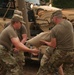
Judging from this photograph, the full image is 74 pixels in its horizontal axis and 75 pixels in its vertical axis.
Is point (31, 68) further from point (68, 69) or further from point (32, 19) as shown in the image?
point (68, 69)

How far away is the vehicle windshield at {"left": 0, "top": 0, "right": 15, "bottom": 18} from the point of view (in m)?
9.80

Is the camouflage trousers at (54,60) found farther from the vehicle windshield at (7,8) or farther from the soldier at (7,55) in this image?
the vehicle windshield at (7,8)

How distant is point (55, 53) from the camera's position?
725cm

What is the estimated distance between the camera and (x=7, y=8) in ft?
32.4

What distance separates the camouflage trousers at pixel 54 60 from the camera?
7.21 m

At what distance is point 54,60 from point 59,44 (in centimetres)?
39

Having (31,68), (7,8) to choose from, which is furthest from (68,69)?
(7,8)

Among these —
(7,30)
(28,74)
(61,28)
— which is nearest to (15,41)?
(7,30)

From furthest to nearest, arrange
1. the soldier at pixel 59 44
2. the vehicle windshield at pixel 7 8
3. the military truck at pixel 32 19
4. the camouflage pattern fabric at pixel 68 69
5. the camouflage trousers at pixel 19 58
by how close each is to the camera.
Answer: the vehicle windshield at pixel 7 8 < the military truck at pixel 32 19 < the camouflage trousers at pixel 19 58 < the camouflage pattern fabric at pixel 68 69 < the soldier at pixel 59 44

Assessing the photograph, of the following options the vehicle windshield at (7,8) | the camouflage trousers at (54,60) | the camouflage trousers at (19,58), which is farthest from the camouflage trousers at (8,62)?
the vehicle windshield at (7,8)

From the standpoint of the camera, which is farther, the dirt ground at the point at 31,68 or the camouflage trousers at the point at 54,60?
the dirt ground at the point at 31,68

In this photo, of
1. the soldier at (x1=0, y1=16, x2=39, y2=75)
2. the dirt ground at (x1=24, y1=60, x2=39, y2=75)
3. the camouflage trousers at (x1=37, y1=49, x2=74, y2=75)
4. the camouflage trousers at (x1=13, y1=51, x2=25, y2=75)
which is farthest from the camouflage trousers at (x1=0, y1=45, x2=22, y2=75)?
the dirt ground at (x1=24, y1=60, x2=39, y2=75)

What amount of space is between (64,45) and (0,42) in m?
1.37

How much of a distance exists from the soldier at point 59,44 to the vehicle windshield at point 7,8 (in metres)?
2.75
